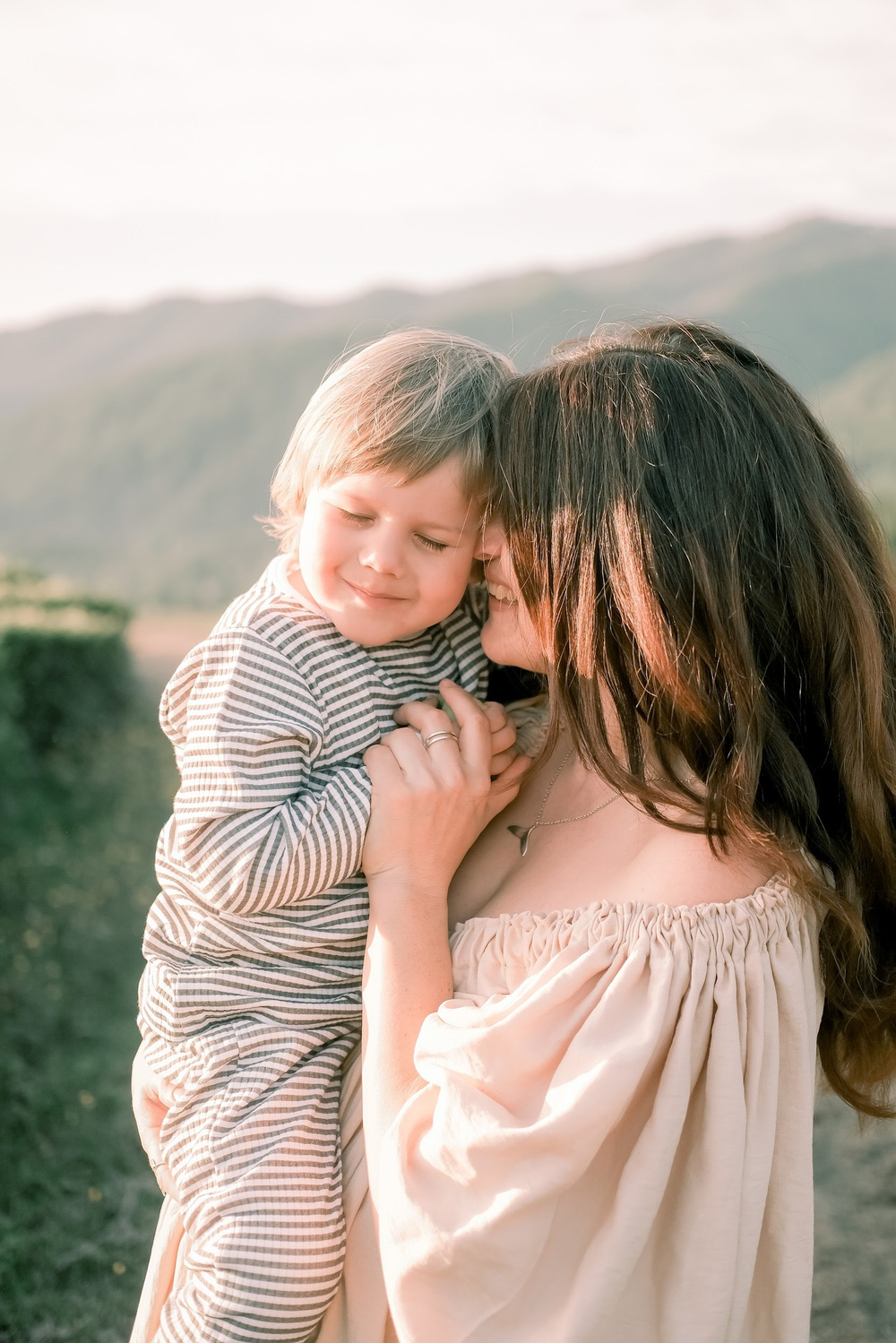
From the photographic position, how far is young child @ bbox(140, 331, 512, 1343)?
164 centimetres

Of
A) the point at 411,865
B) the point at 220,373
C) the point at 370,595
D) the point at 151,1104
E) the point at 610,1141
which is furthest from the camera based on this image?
the point at 220,373

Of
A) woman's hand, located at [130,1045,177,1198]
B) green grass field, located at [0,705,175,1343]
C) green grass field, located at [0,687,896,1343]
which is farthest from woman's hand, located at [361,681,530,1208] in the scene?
green grass field, located at [0,705,175,1343]

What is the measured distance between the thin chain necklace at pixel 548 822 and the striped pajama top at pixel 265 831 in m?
0.29

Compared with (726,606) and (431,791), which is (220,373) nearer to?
(431,791)

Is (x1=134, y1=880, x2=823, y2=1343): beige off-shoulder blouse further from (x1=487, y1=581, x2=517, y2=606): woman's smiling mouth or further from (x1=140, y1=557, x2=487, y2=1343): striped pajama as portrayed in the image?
(x1=487, y1=581, x2=517, y2=606): woman's smiling mouth

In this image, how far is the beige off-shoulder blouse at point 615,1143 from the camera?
1.38 meters

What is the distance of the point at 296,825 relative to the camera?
1.68 meters

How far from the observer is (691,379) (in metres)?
1.62

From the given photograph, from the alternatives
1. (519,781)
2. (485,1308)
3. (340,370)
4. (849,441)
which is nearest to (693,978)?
(485,1308)

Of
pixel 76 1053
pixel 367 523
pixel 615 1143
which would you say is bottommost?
pixel 76 1053

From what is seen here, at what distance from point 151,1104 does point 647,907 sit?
1017 millimetres

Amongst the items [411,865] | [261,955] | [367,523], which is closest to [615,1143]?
[411,865]

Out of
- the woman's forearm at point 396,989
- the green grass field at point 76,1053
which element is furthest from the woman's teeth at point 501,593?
the green grass field at point 76,1053

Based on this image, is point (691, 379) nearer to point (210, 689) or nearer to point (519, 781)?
point (519, 781)
